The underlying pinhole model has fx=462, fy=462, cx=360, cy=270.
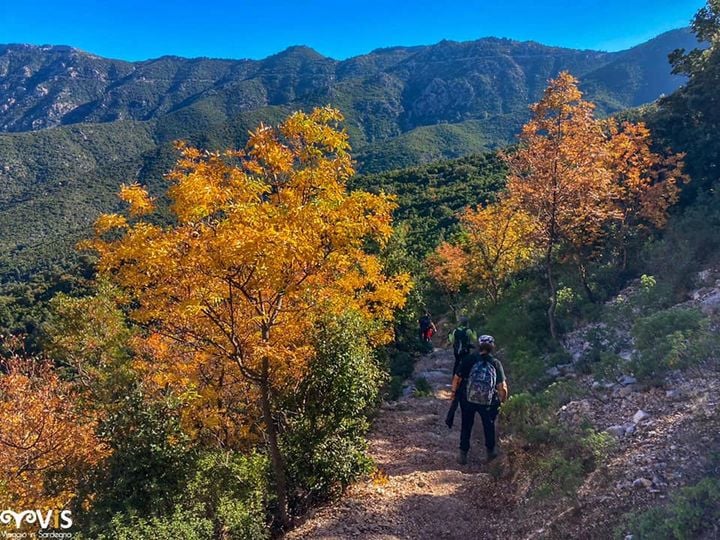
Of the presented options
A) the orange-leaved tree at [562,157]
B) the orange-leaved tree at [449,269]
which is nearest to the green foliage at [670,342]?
the orange-leaved tree at [562,157]

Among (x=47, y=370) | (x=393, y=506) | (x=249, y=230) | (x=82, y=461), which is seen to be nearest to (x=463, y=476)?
(x=393, y=506)

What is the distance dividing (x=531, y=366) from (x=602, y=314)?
2376 mm

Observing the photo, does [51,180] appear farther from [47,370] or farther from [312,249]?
[312,249]

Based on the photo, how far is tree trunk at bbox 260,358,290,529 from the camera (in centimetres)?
693

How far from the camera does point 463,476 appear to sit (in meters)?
7.54

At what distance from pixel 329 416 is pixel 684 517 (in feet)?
16.5

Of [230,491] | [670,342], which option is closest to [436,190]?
[670,342]

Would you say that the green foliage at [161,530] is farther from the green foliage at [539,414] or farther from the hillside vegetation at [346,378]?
the green foliage at [539,414]

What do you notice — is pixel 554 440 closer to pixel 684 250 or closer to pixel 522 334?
pixel 522 334

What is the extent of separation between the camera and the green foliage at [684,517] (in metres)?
3.82

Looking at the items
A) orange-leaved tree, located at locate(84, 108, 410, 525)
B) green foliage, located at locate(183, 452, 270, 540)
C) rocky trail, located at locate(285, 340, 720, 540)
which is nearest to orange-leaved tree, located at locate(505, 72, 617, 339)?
rocky trail, located at locate(285, 340, 720, 540)

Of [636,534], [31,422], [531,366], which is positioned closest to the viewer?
[636,534]

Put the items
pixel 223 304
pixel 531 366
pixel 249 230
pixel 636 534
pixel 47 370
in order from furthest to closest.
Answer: pixel 47 370 < pixel 531 366 < pixel 223 304 < pixel 249 230 < pixel 636 534

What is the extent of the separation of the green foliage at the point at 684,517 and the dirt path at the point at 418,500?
6.90 ft
